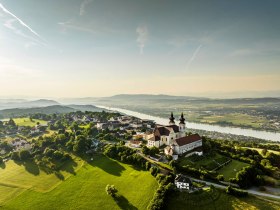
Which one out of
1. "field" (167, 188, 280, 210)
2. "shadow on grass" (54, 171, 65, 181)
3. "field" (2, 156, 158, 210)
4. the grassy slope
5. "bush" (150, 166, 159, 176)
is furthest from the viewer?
"shadow on grass" (54, 171, 65, 181)

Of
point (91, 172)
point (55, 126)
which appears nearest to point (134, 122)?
point (55, 126)

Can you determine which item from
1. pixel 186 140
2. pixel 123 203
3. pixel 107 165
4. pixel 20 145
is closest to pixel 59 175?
pixel 107 165

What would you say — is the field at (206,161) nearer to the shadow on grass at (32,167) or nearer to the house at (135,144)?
the house at (135,144)

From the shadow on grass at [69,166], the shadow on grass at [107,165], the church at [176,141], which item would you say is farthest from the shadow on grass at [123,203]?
the church at [176,141]

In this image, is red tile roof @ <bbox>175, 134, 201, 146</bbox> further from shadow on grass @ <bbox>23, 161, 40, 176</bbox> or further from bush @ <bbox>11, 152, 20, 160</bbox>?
bush @ <bbox>11, 152, 20, 160</bbox>

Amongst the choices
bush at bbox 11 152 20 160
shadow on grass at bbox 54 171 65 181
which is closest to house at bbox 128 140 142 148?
shadow on grass at bbox 54 171 65 181

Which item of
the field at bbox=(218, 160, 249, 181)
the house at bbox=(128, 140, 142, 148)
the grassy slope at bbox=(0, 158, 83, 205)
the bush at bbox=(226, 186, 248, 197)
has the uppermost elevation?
the house at bbox=(128, 140, 142, 148)

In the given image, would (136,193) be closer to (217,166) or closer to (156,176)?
(156,176)
